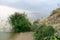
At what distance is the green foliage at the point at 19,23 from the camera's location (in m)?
20.4

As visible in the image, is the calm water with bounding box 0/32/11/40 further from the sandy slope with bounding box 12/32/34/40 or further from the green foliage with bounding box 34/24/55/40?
the green foliage with bounding box 34/24/55/40

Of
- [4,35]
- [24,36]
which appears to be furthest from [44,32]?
[4,35]

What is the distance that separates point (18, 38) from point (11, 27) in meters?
2.04

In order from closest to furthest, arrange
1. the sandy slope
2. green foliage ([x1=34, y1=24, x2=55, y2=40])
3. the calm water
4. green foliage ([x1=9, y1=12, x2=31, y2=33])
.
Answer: green foliage ([x1=34, y1=24, x2=55, y2=40]) → the calm water → the sandy slope → green foliage ([x1=9, y1=12, x2=31, y2=33])

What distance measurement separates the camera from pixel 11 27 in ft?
67.3

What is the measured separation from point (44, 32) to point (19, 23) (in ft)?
19.9

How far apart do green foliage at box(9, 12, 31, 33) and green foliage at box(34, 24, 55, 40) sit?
500cm

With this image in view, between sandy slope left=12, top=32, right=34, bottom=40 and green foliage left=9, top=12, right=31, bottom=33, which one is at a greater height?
green foliage left=9, top=12, right=31, bottom=33

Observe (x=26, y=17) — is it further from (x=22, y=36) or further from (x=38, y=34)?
(x=38, y=34)

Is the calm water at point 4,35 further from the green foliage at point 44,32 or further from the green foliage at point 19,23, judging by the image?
the green foliage at point 44,32

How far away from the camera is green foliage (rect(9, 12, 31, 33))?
20.4 metres

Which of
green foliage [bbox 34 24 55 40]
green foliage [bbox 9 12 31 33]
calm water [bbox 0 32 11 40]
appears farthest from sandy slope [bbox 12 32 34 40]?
green foliage [bbox 34 24 55 40]

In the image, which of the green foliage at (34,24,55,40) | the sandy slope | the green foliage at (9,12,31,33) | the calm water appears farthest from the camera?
the green foliage at (9,12,31,33)

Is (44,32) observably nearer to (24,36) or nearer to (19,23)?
(24,36)
